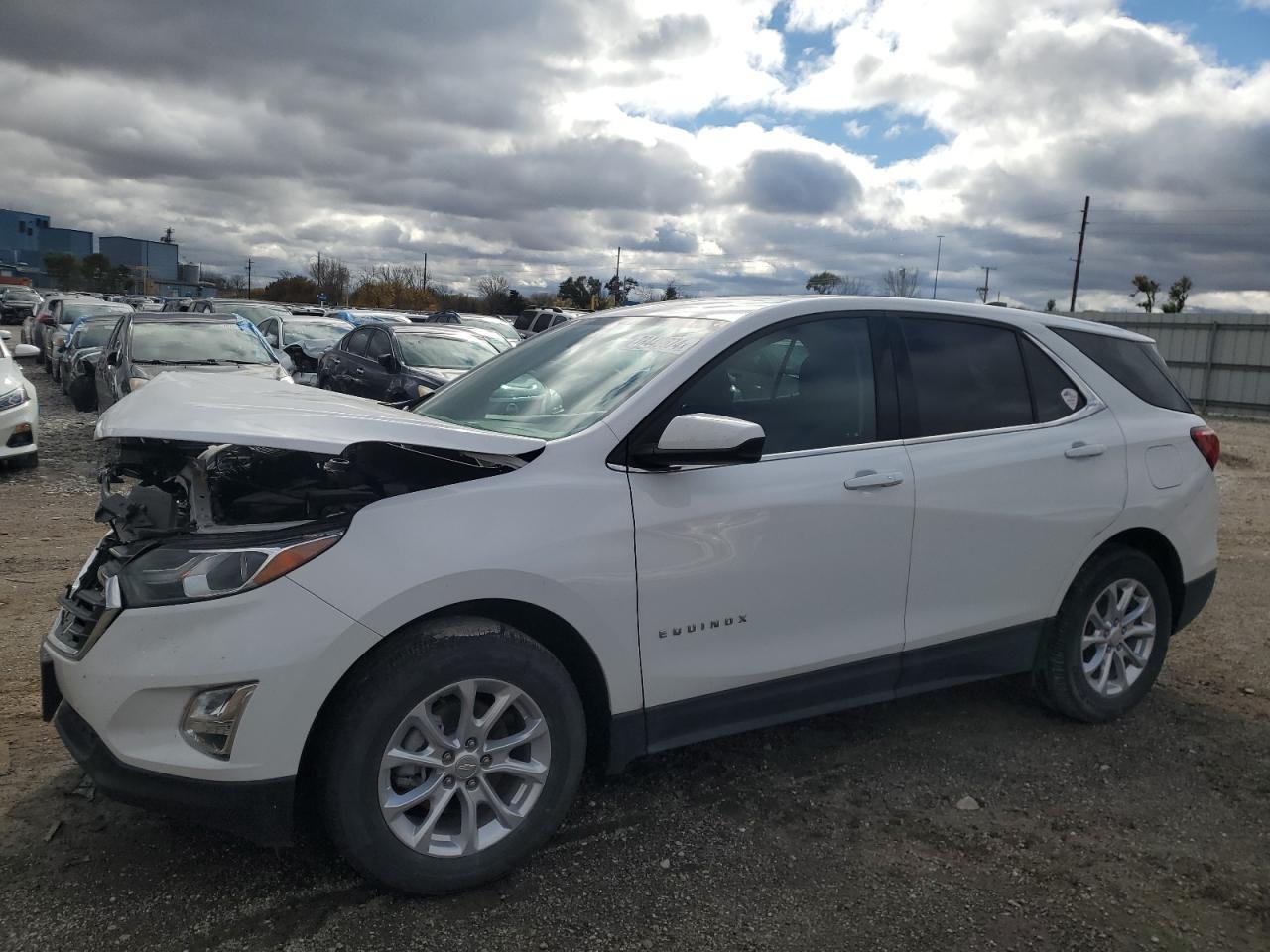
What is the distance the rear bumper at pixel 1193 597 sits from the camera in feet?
15.1

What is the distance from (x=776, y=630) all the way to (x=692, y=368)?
95 cm

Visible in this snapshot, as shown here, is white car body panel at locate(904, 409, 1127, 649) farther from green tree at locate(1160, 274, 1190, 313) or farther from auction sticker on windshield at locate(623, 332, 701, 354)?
green tree at locate(1160, 274, 1190, 313)

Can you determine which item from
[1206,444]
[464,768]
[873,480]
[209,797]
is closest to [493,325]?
[1206,444]

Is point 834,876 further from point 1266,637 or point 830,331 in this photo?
point 1266,637

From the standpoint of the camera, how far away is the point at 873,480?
3.52 m

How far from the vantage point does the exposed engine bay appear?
289 centimetres

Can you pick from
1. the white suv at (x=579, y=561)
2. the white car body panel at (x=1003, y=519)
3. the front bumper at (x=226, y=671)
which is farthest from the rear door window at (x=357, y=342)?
the front bumper at (x=226, y=671)

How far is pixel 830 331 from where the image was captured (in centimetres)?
373

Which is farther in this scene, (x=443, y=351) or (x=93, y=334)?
(x=93, y=334)

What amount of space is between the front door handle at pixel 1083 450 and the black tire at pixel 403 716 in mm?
2408

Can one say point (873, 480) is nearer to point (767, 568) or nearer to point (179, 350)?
point (767, 568)

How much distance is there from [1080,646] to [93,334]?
19403 millimetres

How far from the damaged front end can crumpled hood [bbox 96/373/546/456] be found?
5cm

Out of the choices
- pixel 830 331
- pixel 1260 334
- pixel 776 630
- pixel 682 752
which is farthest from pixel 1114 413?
pixel 1260 334
